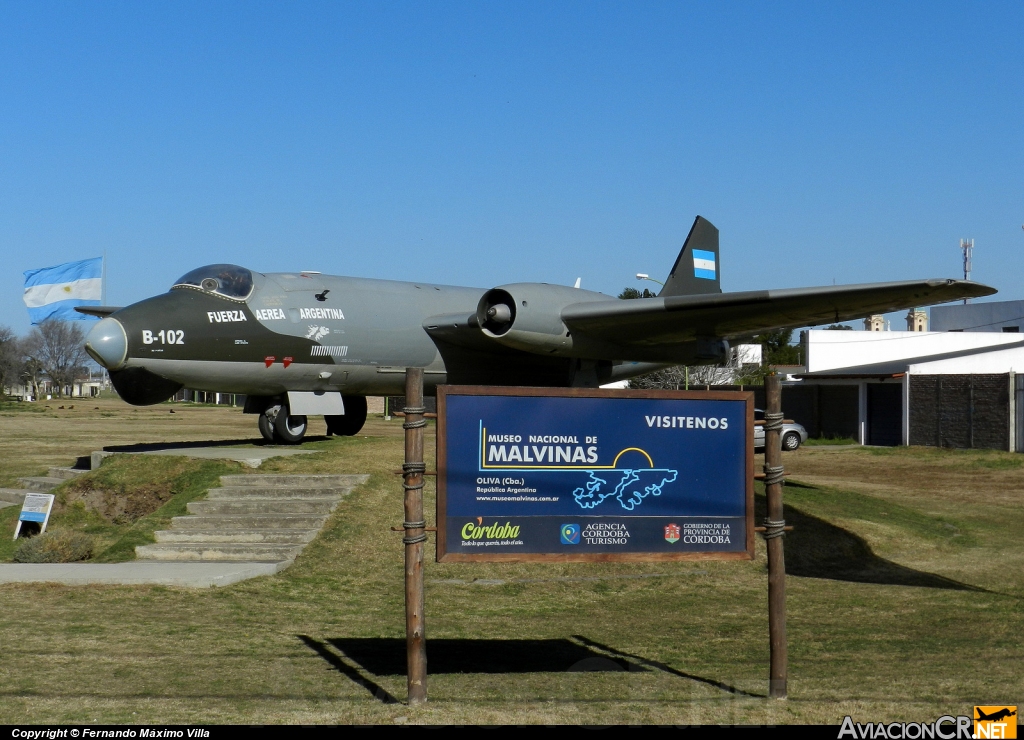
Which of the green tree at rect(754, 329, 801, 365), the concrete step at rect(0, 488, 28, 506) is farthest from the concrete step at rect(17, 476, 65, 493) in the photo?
the green tree at rect(754, 329, 801, 365)

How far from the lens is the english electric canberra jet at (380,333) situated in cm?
1673

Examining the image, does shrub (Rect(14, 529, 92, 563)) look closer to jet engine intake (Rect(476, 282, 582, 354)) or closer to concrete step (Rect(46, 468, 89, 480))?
concrete step (Rect(46, 468, 89, 480))

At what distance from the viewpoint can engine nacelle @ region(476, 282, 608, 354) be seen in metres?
17.0

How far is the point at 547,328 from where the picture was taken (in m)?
17.2

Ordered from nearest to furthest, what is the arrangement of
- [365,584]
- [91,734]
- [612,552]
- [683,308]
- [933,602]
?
[91,734] → [612,552] → [933,602] → [365,584] → [683,308]

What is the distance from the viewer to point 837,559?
15.2 metres

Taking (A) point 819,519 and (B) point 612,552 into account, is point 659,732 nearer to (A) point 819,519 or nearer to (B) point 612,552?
(B) point 612,552

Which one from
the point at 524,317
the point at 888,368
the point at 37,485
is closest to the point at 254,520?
the point at 524,317

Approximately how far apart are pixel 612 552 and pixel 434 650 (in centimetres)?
244

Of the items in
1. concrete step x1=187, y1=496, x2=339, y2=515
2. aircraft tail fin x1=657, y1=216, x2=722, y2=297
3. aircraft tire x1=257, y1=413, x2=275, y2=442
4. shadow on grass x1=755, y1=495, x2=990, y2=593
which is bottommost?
shadow on grass x1=755, y1=495, x2=990, y2=593

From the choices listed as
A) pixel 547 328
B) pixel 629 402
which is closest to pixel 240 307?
pixel 547 328

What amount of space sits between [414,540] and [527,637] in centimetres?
309

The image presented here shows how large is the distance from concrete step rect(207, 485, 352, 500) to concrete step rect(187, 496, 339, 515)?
0.65 feet

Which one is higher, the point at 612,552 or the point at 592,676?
the point at 612,552
